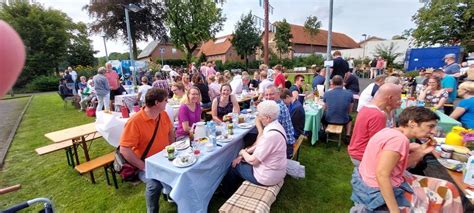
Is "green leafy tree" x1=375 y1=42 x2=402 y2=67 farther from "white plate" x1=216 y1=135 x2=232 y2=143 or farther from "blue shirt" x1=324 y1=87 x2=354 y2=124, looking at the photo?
"white plate" x1=216 y1=135 x2=232 y2=143

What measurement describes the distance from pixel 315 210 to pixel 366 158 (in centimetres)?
125

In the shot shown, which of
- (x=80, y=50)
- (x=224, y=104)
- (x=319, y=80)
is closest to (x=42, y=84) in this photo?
(x=80, y=50)

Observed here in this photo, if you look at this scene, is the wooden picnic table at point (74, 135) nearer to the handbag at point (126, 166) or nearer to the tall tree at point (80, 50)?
the handbag at point (126, 166)

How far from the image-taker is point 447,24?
2172cm

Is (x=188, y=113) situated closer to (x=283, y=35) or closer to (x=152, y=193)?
(x=152, y=193)

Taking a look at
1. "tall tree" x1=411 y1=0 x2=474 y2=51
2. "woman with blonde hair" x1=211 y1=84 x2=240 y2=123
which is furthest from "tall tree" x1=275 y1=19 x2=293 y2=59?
"woman with blonde hair" x1=211 y1=84 x2=240 y2=123

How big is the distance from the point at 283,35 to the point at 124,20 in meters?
21.4

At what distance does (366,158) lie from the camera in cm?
221

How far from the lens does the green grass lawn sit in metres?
3.20

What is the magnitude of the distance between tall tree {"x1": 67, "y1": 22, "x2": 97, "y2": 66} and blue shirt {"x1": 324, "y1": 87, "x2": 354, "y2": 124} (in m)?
32.8

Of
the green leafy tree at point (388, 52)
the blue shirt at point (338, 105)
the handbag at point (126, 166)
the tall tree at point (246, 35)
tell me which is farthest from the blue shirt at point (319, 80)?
the tall tree at point (246, 35)

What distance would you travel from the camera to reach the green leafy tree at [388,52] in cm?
2647

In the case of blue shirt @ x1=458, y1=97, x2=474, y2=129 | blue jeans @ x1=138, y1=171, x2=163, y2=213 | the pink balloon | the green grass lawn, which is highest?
the pink balloon

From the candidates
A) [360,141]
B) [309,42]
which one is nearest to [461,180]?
[360,141]
